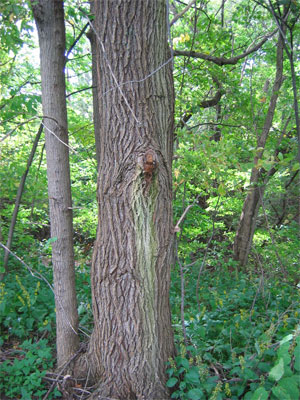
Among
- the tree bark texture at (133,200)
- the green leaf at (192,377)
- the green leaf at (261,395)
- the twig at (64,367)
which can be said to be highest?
the tree bark texture at (133,200)

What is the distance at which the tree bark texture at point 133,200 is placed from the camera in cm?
220

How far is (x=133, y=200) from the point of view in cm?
223

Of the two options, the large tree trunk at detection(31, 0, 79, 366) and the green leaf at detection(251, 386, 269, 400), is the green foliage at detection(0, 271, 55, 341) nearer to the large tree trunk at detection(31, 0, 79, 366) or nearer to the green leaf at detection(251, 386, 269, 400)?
the large tree trunk at detection(31, 0, 79, 366)

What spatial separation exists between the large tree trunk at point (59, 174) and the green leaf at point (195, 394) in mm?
1075

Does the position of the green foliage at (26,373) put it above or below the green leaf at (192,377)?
below

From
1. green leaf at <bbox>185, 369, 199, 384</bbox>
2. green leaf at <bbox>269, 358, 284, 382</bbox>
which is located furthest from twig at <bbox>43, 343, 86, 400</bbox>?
green leaf at <bbox>269, 358, 284, 382</bbox>

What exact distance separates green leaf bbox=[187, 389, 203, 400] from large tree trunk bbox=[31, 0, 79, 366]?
108 centimetres

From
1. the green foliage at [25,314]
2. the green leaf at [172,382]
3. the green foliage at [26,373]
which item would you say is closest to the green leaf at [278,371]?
the green leaf at [172,382]

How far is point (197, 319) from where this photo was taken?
3.10 metres

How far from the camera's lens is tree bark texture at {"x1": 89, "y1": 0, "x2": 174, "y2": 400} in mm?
2197

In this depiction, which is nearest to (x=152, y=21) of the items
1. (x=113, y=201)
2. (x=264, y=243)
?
(x=113, y=201)

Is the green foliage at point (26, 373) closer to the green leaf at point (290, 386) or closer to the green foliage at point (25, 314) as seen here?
the green foliage at point (25, 314)

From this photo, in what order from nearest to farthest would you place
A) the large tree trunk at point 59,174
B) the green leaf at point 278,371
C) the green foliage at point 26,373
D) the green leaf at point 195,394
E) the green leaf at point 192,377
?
the green leaf at point 278,371
the green leaf at point 195,394
the green leaf at point 192,377
the green foliage at point 26,373
the large tree trunk at point 59,174

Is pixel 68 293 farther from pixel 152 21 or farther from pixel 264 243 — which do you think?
pixel 264 243
